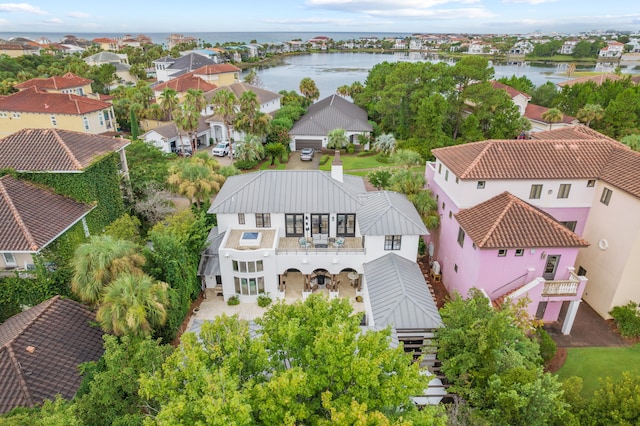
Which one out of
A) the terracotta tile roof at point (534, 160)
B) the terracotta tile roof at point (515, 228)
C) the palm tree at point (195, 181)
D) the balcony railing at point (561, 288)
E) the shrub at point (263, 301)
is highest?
the terracotta tile roof at point (534, 160)

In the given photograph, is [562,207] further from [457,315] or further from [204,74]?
[204,74]

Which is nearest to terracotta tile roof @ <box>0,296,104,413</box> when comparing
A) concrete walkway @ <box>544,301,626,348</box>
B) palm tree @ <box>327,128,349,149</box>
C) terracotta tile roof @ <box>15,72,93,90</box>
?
concrete walkway @ <box>544,301,626,348</box>

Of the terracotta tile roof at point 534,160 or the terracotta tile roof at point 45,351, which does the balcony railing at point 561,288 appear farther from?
the terracotta tile roof at point 45,351

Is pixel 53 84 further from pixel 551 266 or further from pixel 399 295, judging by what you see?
pixel 551 266

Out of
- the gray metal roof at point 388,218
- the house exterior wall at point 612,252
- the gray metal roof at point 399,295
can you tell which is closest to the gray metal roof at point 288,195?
the gray metal roof at point 388,218

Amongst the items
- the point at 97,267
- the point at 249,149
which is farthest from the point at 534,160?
the point at 249,149

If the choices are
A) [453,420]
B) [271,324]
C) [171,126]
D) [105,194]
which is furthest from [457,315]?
[171,126]
